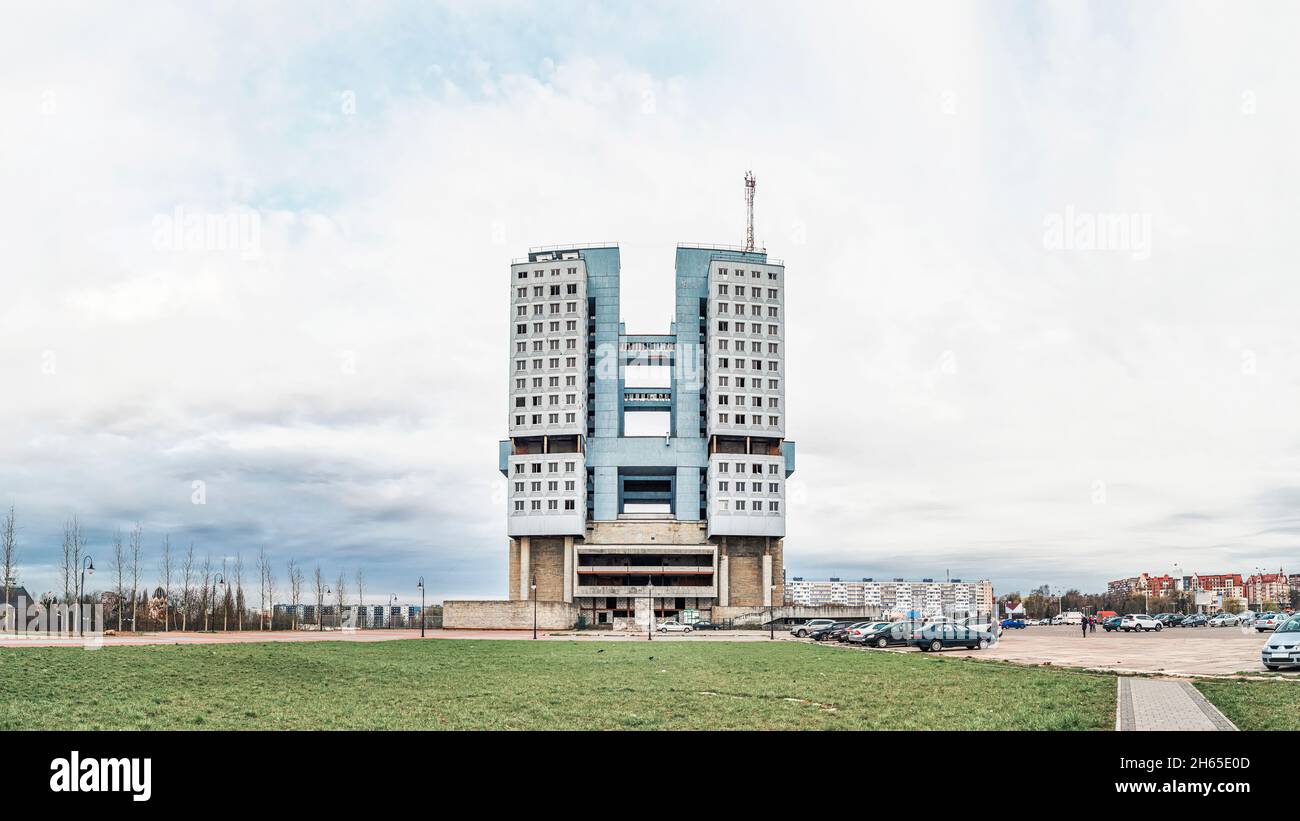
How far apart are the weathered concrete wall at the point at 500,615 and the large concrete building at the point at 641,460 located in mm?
11496

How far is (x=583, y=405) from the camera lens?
120 meters

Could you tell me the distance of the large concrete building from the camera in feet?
391

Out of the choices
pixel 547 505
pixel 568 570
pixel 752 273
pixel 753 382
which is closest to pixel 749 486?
pixel 753 382

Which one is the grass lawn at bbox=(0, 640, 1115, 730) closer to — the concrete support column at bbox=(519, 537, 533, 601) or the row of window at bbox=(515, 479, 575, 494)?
the row of window at bbox=(515, 479, 575, 494)

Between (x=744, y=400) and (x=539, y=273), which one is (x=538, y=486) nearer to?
(x=539, y=273)

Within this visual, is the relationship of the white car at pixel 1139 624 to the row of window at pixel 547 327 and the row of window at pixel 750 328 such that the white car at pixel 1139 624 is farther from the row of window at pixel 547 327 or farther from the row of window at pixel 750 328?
the row of window at pixel 547 327

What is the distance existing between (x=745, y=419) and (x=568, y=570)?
94.4ft

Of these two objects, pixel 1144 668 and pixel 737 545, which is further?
pixel 737 545

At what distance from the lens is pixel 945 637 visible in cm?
4812

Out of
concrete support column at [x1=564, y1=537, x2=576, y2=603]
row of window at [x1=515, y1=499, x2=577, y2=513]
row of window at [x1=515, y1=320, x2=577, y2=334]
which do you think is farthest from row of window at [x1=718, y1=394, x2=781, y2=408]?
concrete support column at [x1=564, y1=537, x2=576, y2=603]

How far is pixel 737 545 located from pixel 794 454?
17.0 meters
